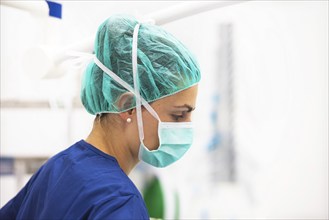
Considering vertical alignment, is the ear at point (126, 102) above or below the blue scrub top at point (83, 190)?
above

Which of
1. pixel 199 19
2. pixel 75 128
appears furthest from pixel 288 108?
pixel 75 128

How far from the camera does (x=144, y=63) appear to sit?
0.92m

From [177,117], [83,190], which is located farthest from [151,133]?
[83,190]

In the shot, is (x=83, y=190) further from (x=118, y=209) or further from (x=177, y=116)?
(x=177, y=116)

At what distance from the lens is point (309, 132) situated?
1.70 meters

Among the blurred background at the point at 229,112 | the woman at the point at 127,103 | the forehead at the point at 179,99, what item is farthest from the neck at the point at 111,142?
the blurred background at the point at 229,112

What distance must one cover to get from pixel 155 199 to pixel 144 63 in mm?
1087

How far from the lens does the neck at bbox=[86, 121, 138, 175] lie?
0.93 m

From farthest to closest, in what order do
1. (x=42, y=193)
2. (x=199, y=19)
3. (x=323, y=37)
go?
(x=199, y=19)
(x=323, y=37)
(x=42, y=193)

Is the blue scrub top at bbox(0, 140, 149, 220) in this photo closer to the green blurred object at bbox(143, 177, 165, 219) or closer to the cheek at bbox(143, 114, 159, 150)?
the cheek at bbox(143, 114, 159, 150)

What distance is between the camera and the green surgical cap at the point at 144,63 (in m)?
0.92

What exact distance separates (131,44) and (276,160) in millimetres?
1081

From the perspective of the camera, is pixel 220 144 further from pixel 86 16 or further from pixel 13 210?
pixel 13 210

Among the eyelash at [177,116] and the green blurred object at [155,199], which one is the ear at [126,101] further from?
the green blurred object at [155,199]
